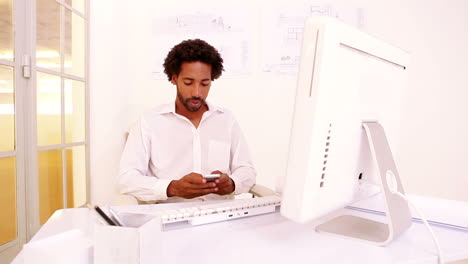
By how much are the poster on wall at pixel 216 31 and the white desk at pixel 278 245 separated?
1865 millimetres

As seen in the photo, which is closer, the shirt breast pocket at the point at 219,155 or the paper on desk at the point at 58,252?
the paper on desk at the point at 58,252

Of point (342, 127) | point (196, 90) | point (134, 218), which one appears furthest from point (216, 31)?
point (134, 218)

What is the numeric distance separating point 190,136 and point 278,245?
3.44 ft

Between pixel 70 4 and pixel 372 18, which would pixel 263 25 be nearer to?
pixel 372 18

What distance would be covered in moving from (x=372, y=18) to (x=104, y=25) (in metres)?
2.09

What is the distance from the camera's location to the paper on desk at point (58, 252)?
0.55 m

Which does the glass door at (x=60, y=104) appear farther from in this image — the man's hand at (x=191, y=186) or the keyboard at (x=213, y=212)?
the keyboard at (x=213, y=212)

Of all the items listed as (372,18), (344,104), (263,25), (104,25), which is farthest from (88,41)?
(344,104)

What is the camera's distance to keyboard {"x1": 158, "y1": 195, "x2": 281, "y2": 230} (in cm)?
89

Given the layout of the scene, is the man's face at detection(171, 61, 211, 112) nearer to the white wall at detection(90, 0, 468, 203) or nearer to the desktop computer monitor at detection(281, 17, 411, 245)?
the white wall at detection(90, 0, 468, 203)

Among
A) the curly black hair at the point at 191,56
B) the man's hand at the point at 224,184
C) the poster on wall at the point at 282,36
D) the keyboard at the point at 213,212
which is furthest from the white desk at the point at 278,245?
the poster on wall at the point at 282,36

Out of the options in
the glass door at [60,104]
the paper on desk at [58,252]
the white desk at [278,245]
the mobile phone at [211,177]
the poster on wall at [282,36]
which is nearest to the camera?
the paper on desk at [58,252]

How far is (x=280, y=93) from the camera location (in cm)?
257

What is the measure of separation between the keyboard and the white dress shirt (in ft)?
1.66
